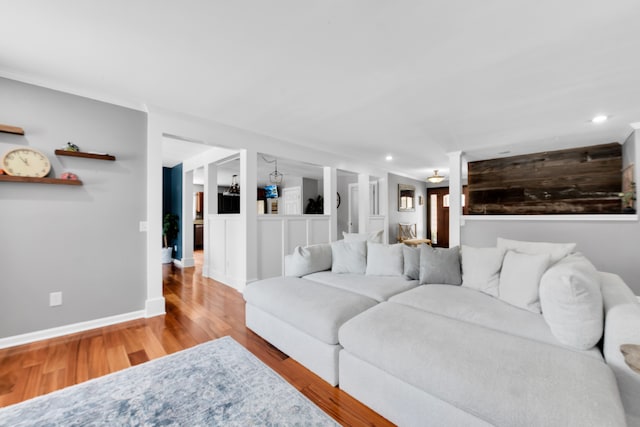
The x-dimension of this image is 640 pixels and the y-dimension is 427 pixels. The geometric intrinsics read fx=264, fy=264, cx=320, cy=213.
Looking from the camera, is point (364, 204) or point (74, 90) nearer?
point (74, 90)

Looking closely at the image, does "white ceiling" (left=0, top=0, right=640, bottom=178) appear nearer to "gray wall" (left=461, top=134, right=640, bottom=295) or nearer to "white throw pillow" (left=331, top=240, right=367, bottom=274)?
"gray wall" (left=461, top=134, right=640, bottom=295)

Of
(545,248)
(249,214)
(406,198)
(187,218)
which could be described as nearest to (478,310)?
(545,248)

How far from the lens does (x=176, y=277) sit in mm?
4988

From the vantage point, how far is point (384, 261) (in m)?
2.87

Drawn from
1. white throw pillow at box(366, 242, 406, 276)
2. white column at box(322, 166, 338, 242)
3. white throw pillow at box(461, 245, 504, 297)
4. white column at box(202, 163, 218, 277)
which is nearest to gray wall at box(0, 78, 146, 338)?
white column at box(202, 163, 218, 277)

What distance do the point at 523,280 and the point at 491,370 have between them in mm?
1004

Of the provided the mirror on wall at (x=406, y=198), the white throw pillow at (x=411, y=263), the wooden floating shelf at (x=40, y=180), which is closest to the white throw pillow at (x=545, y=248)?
the white throw pillow at (x=411, y=263)

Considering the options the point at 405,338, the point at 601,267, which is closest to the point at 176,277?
the point at 405,338

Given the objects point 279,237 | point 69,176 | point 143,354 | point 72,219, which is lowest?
point 143,354

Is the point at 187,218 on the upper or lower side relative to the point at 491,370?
upper

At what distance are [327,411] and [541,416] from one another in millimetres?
1060

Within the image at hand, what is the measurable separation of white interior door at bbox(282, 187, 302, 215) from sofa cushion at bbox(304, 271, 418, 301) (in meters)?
5.30

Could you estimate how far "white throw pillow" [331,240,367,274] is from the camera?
9.94ft

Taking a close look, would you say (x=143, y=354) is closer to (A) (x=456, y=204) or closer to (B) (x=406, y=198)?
(A) (x=456, y=204)
